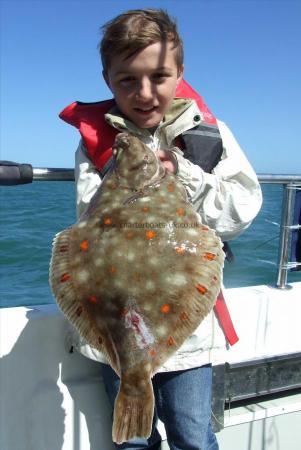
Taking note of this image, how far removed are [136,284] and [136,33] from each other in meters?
1.02

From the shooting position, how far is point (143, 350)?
1.57m

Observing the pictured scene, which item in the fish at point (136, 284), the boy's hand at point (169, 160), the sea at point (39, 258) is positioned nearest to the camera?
the fish at point (136, 284)

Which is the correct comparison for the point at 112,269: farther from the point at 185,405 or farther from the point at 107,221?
the point at 185,405

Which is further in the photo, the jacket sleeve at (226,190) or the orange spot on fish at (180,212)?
the jacket sleeve at (226,190)

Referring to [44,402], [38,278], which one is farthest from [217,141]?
[38,278]

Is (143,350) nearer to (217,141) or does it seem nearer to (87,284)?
(87,284)

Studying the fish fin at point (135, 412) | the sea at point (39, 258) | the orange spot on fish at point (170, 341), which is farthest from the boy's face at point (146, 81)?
the sea at point (39, 258)

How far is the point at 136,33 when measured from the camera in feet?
6.21

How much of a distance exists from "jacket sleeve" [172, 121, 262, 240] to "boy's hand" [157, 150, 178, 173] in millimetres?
17

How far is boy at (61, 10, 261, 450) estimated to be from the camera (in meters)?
1.91

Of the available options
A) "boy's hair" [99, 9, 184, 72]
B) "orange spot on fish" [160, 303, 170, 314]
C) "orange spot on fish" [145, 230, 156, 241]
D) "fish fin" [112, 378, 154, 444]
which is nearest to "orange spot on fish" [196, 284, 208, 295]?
"orange spot on fish" [160, 303, 170, 314]

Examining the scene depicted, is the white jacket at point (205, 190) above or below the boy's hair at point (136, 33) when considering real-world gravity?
below

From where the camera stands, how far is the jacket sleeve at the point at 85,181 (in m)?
1.98

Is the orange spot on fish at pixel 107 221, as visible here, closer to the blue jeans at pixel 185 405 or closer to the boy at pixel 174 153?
the boy at pixel 174 153
